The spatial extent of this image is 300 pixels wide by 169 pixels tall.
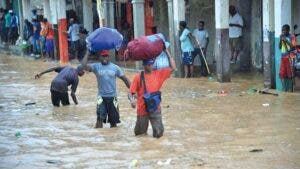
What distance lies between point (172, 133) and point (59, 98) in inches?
165

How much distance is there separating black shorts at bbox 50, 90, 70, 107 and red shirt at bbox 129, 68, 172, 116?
436 centimetres

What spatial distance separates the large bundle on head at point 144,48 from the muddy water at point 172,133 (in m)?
1.22

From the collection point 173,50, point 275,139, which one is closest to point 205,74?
point 173,50

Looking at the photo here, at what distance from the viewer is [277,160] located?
7203mm

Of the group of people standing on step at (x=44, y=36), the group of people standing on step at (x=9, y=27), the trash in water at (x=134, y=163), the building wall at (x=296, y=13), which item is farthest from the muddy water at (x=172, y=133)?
the group of people standing on step at (x=9, y=27)

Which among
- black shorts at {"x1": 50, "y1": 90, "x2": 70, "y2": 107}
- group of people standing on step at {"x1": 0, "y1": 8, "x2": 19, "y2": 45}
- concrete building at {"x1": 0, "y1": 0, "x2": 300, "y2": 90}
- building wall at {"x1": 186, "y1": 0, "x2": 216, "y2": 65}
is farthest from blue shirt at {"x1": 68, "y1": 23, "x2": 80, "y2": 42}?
black shorts at {"x1": 50, "y1": 90, "x2": 70, "y2": 107}

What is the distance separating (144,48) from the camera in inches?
335

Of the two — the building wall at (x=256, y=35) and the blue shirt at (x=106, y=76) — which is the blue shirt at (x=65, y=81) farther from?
the building wall at (x=256, y=35)

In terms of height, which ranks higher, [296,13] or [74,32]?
[296,13]

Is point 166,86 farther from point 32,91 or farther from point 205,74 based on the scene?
point 32,91

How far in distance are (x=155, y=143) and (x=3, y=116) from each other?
15.0ft

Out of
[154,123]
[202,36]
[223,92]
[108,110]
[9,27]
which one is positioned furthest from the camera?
[9,27]

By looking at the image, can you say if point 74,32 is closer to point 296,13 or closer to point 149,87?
point 296,13

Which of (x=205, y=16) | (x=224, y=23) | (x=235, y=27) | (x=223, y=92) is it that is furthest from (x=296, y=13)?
(x=205, y=16)
